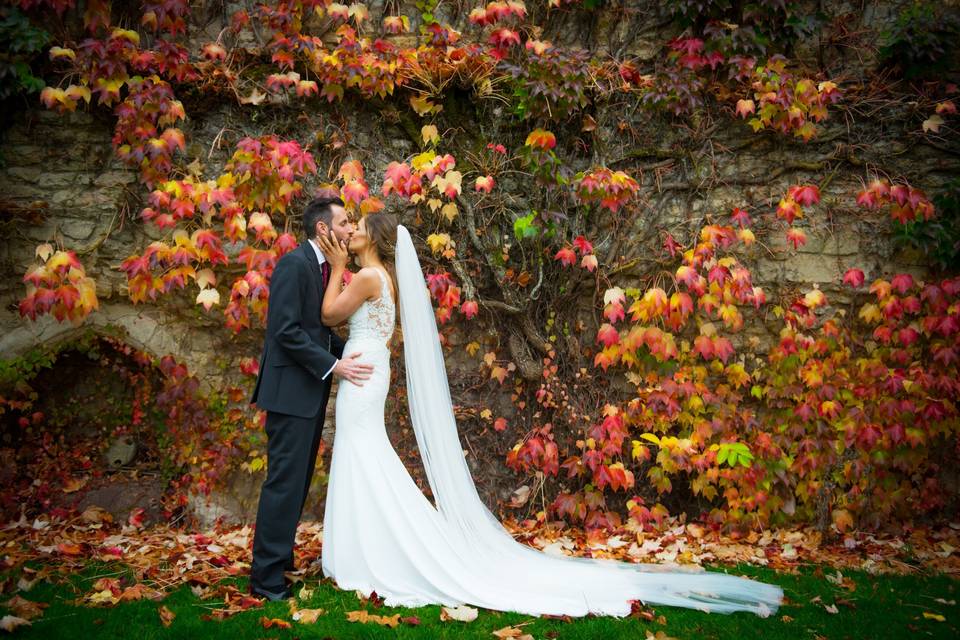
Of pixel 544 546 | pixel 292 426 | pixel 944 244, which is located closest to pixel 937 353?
pixel 944 244

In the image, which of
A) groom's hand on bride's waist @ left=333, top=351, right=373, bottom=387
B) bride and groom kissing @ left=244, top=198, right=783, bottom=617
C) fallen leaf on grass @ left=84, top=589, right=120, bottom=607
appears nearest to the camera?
fallen leaf on grass @ left=84, top=589, right=120, bottom=607

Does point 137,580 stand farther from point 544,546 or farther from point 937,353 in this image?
point 937,353

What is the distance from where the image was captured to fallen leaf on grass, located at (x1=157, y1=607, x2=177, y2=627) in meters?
3.13

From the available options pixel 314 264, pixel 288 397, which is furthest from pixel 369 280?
pixel 288 397

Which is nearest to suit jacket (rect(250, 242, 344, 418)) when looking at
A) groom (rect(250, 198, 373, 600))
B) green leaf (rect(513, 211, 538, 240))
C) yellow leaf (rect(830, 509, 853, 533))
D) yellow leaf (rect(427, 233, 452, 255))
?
groom (rect(250, 198, 373, 600))

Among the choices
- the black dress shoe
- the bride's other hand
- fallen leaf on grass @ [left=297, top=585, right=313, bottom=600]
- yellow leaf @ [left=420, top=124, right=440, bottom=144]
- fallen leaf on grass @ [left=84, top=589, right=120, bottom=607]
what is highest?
yellow leaf @ [left=420, top=124, right=440, bottom=144]

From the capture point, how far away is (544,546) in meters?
4.54

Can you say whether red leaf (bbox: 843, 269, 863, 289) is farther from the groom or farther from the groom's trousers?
the groom's trousers

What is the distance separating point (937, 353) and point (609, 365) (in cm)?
236

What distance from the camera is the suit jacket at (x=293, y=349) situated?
354 cm

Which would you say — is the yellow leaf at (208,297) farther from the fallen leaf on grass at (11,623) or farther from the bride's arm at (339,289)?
the fallen leaf on grass at (11,623)

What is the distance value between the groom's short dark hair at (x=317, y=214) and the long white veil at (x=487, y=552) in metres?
0.45

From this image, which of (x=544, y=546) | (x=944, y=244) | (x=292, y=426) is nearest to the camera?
(x=292, y=426)

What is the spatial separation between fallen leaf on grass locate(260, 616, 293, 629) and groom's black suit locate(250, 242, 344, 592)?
370 mm
